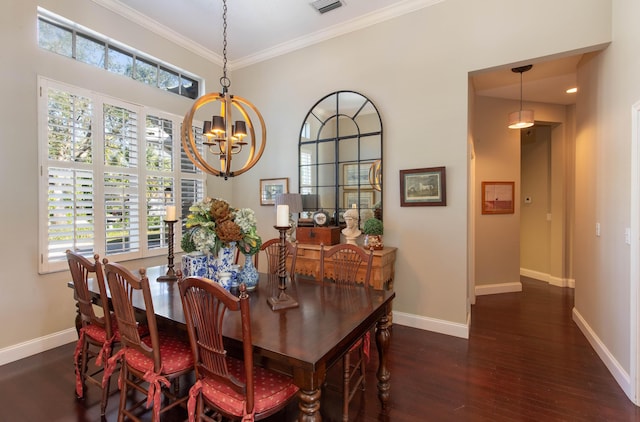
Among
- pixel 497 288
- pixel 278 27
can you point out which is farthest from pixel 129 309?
pixel 497 288

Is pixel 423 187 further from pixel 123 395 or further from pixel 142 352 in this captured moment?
pixel 123 395

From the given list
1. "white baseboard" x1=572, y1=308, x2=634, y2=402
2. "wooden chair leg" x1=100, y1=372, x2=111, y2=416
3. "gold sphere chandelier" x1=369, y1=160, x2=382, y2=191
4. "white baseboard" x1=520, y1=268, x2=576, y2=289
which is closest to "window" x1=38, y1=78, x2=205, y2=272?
"wooden chair leg" x1=100, y1=372, x2=111, y2=416

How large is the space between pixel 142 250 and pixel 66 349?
1.20 m

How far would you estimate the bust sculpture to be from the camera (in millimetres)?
3510

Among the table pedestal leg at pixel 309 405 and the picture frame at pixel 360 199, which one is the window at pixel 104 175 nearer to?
the picture frame at pixel 360 199

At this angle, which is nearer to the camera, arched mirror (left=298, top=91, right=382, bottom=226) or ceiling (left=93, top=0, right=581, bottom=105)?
ceiling (left=93, top=0, right=581, bottom=105)

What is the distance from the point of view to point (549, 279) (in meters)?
5.38

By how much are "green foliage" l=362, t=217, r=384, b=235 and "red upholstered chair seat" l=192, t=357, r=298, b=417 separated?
206 cm

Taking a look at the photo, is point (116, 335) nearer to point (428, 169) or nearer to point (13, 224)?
point (13, 224)

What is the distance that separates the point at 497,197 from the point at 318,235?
3.20m

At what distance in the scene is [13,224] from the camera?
2701mm

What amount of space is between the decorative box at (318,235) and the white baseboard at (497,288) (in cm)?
271

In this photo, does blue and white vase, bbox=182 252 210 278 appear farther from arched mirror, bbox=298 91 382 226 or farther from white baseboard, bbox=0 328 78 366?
white baseboard, bbox=0 328 78 366

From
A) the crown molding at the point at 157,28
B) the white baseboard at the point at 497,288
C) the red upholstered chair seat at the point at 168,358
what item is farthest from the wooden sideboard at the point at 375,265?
the crown molding at the point at 157,28
